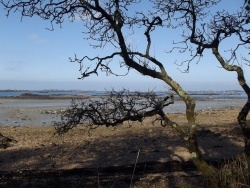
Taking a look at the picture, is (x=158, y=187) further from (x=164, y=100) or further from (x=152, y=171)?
(x=164, y=100)

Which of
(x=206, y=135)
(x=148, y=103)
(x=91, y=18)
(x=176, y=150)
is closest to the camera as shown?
(x=148, y=103)

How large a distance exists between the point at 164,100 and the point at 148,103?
0.30 m

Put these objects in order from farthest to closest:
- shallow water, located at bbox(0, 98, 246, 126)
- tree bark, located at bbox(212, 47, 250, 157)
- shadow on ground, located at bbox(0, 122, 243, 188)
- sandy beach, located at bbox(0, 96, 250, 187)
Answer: shallow water, located at bbox(0, 98, 246, 126) → sandy beach, located at bbox(0, 96, 250, 187) → shadow on ground, located at bbox(0, 122, 243, 188) → tree bark, located at bbox(212, 47, 250, 157)

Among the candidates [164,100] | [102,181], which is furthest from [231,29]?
[102,181]

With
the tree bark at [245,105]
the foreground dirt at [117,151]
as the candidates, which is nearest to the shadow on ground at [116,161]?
the foreground dirt at [117,151]

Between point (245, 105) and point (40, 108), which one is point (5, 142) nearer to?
point (245, 105)

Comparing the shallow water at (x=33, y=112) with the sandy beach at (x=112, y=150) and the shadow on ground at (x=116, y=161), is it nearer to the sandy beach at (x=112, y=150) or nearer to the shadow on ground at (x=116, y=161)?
the sandy beach at (x=112, y=150)

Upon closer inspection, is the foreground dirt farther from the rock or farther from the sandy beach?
the rock

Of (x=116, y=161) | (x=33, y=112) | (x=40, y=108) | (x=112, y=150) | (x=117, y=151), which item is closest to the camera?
(x=116, y=161)

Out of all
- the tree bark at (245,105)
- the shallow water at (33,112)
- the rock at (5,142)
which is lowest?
the shallow water at (33,112)

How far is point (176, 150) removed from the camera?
12727 millimetres

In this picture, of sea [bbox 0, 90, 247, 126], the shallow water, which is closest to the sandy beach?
sea [bbox 0, 90, 247, 126]

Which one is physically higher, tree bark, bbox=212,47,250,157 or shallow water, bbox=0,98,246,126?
tree bark, bbox=212,47,250,157

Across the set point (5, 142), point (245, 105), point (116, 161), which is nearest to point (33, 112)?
point (5, 142)
